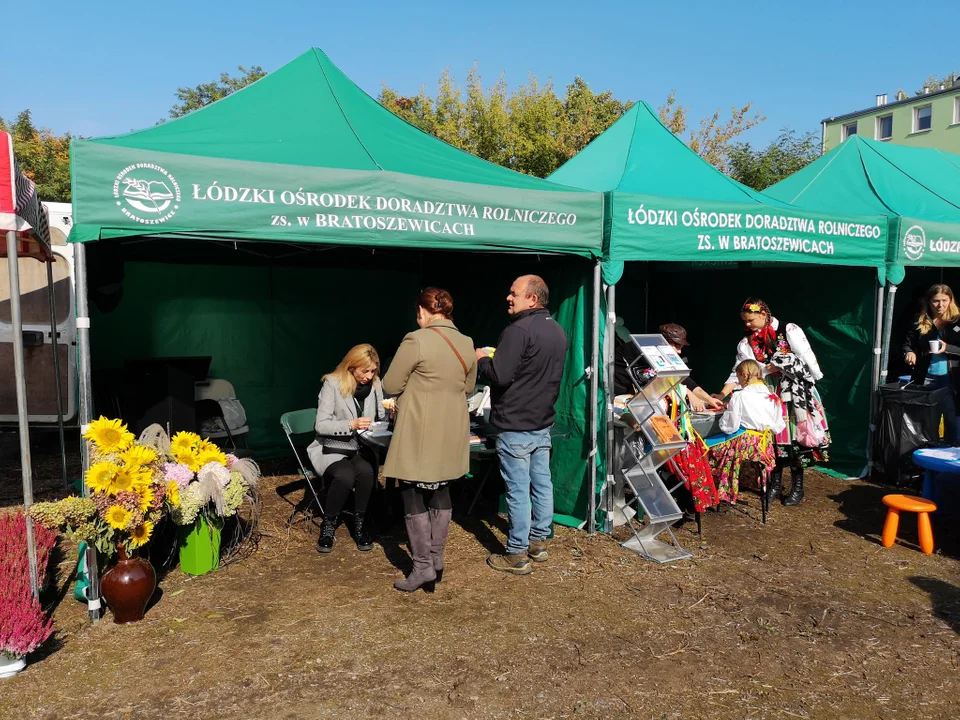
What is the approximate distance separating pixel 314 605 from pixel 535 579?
1.27m

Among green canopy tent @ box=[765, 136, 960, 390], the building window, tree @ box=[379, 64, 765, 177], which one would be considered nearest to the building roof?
the building window

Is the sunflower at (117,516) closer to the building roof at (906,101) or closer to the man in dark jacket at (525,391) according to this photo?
the man in dark jacket at (525,391)

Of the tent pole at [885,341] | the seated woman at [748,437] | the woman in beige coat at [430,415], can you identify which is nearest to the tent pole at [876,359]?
the tent pole at [885,341]

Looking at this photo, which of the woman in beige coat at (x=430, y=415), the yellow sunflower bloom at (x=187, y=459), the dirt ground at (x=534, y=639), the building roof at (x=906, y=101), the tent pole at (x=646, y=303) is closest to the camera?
the dirt ground at (x=534, y=639)

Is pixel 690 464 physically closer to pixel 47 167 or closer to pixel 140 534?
pixel 140 534

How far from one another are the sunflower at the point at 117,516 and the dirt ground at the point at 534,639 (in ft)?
1.74

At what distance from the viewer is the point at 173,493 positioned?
375cm

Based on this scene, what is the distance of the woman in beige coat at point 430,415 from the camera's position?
12.0 ft

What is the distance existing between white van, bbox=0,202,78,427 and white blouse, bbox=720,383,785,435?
5.87m

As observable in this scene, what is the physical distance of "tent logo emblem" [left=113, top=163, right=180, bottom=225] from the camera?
337 centimetres

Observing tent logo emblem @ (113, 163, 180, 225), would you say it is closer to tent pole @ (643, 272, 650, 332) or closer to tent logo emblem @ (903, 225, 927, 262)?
tent logo emblem @ (903, 225, 927, 262)

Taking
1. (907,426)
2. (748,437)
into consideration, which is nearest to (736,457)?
(748,437)

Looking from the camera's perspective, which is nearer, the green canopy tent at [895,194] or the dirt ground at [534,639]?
the dirt ground at [534,639]

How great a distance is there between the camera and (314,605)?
3852 millimetres
